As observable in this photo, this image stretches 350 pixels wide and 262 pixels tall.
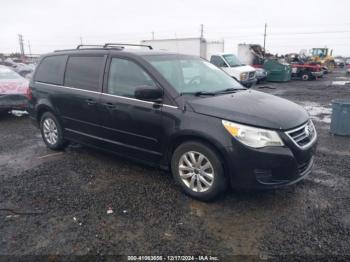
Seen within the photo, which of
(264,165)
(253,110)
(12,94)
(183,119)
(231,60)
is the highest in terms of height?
(253,110)

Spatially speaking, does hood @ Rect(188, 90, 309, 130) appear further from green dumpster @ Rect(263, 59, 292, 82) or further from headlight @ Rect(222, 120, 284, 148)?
green dumpster @ Rect(263, 59, 292, 82)

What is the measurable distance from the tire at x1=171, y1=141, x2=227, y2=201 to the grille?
85 cm

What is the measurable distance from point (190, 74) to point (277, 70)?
17.8m

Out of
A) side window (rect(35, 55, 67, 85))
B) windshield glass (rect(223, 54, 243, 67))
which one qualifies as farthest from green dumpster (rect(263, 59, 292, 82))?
side window (rect(35, 55, 67, 85))

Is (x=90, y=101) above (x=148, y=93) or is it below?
below

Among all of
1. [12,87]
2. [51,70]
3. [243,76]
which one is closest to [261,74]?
[243,76]

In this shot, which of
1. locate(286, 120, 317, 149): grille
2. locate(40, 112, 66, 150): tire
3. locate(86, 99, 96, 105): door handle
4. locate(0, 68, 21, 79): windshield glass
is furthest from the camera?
locate(0, 68, 21, 79): windshield glass

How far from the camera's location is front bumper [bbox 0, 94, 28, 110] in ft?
26.4

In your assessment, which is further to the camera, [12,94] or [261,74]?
[261,74]

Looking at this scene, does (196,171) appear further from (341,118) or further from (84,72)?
(341,118)

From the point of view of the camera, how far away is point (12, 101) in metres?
8.17

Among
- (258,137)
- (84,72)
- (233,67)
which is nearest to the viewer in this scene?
(258,137)

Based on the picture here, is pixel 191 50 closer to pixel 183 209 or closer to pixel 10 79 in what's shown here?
pixel 10 79

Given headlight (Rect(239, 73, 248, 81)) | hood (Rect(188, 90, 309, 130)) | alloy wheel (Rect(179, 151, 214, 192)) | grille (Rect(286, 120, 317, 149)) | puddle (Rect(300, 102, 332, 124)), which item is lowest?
puddle (Rect(300, 102, 332, 124))
